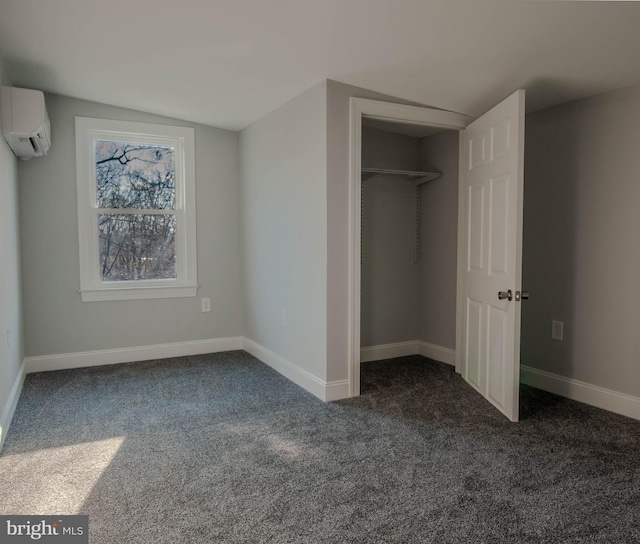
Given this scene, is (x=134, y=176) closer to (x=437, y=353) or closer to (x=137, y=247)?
(x=137, y=247)

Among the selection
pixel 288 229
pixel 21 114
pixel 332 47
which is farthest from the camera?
pixel 288 229

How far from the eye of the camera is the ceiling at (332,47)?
2107 mm

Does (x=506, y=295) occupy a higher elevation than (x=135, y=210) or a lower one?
lower

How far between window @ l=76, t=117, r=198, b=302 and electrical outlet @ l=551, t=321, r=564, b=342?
285 centimetres

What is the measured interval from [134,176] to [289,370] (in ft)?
6.82

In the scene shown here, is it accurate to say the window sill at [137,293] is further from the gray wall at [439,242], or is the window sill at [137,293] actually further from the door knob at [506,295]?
the door knob at [506,295]

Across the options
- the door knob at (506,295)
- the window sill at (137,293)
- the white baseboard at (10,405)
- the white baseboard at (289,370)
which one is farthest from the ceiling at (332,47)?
the white baseboard at (10,405)

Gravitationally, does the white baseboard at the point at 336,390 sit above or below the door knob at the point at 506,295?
below

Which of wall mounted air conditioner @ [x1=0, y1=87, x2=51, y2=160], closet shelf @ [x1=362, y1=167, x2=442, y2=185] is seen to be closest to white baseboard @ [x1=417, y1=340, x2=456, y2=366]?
closet shelf @ [x1=362, y1=167, x2=442, y2=185]

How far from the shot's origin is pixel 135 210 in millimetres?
3973

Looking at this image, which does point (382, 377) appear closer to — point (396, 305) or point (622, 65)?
point (396, 305)

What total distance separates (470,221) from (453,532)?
2087mm

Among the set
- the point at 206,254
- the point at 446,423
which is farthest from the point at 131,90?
the point at 446,423

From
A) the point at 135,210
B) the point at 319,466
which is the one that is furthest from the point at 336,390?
the point at 135,210
